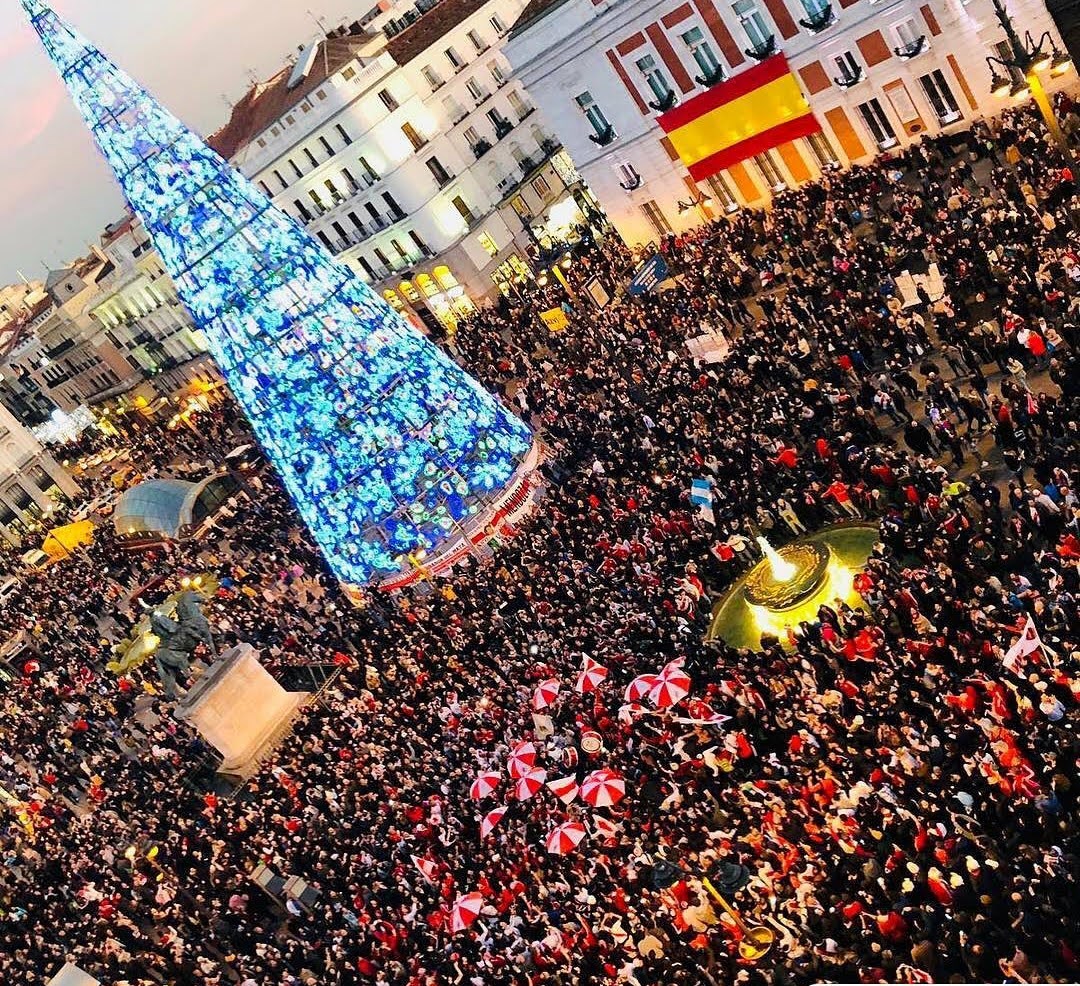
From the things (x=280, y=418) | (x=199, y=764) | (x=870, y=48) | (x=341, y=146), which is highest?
(x=341, y=146)

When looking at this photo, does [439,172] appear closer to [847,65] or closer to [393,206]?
[393,206]

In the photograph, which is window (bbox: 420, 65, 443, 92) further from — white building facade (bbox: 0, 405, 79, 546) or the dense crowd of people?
white building facade (bbox: 0, 405, 79, 546)

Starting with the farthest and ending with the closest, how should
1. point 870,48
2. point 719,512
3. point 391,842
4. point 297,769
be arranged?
point 870,48 → point 297,769 → point 719,512 → point 391,842

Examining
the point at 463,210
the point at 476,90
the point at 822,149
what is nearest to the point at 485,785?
the point at 822,149

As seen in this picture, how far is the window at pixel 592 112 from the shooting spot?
4938 cm

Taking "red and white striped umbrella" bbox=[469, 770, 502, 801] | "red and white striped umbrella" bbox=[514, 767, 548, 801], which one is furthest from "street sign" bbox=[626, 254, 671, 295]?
"red and white striped umbrella" bbox=[514, 767, 548, 801]

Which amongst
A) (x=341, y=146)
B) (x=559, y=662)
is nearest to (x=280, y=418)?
(x=559, y=662)

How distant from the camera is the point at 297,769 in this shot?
2902 centimetres

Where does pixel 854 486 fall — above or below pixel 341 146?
below

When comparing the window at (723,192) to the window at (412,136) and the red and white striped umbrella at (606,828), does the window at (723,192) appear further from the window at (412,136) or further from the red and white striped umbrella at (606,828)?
the red and white striped umbrella at (606,828)

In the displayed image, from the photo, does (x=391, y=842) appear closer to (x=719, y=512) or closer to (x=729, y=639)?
(x=729, y=639)

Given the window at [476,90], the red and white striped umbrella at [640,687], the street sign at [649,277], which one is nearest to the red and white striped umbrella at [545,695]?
the red and white striped umbrella at [640,687]

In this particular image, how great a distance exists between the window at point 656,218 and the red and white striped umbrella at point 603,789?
1372 inches

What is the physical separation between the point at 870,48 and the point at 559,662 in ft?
91.4
